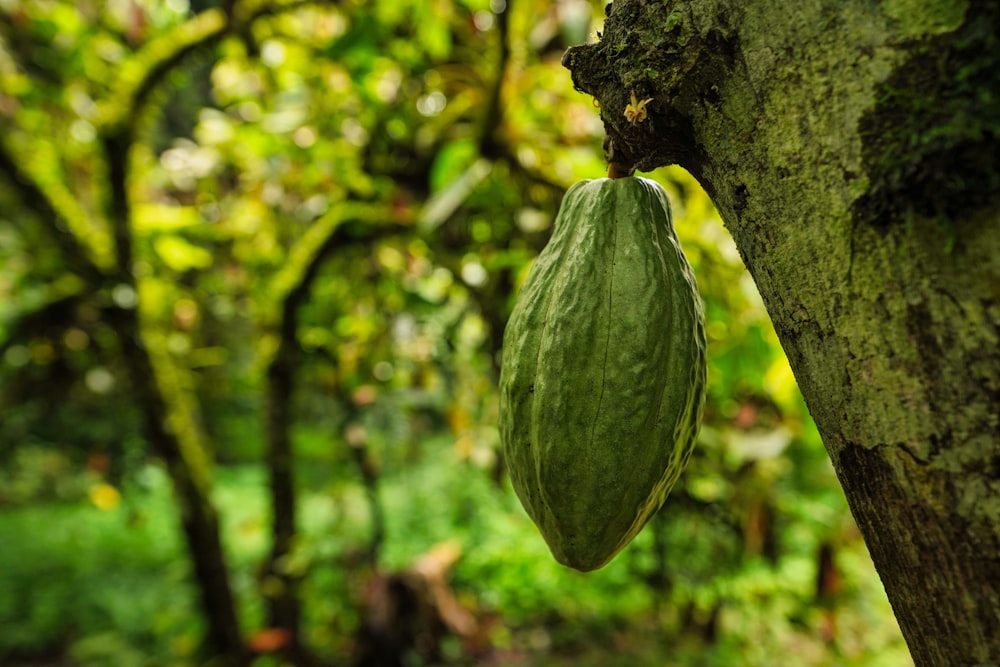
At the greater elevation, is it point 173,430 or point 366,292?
point 366,292

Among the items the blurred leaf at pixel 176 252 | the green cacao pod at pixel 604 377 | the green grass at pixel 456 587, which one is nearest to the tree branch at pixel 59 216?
the blurred leaf at pixel 176 252

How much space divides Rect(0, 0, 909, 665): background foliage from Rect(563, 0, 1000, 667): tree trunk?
43.0 inches

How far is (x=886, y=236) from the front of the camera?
1.45ft

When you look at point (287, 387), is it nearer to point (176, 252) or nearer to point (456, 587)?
point (176, 252)

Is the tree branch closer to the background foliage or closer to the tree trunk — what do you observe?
the background foliage

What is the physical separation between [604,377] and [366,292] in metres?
2.00

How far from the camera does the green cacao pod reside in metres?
0.71

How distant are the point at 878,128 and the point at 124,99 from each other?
2688 millimetres

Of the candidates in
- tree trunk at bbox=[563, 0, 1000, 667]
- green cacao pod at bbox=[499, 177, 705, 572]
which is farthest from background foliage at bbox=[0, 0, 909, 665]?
tree trunk at bbox=[563, 0, 1000, 667]

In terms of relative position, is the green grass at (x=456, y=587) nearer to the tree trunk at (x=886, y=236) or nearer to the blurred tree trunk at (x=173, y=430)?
the blurred tree trunk at (x=173, y=430)

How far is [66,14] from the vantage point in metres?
2.87

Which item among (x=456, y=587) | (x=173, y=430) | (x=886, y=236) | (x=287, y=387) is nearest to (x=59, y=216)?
(x=173, y=430)

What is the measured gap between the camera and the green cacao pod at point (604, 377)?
27.9 inches

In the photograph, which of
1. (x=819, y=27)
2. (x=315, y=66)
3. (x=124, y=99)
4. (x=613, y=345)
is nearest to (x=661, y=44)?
(x=819, y=27)
